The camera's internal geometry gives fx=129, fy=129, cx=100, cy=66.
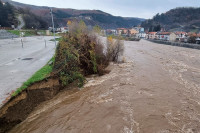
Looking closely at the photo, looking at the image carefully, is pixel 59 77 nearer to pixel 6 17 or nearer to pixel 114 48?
pixel 114 48

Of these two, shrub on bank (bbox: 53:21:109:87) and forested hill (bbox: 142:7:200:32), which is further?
forested hill (bbox: 142:7:200:32)

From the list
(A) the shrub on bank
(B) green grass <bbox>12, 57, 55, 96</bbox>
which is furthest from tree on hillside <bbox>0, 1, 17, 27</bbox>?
(B) green grass <bbox>12, 57, 55, 96</bbox>

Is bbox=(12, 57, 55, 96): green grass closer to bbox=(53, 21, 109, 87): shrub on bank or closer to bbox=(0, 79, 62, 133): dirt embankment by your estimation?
bbox=(0, 79, 62, 133): dirt embankment

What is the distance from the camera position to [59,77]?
6824mm

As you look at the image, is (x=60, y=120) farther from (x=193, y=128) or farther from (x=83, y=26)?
(x=83, y=26)

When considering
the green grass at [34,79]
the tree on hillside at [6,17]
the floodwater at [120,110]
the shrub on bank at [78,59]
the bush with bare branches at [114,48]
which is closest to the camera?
the floodwater at [120,110]

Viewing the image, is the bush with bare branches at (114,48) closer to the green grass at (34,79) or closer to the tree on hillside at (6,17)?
the green grass at (34,79)

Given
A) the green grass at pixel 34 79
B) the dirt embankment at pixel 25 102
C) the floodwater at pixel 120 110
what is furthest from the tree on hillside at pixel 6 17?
the floodwater at pixel 120 110

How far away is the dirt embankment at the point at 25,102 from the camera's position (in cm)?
423

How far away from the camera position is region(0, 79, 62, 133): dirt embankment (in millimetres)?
4234

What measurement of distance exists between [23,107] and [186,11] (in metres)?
165

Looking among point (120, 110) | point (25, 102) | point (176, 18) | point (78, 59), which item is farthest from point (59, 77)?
point (176, 18)

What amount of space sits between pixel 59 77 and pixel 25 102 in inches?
82.8

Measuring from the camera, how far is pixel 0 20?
5591 centimetres
